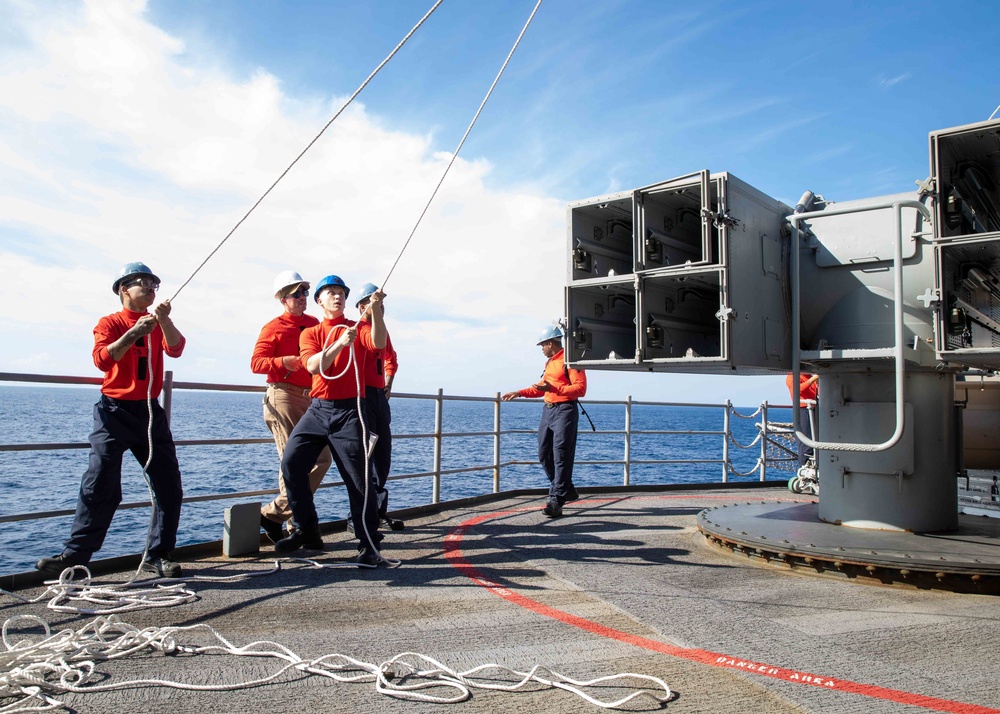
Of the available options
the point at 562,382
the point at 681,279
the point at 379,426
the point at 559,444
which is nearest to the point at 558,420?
the point at 559,444

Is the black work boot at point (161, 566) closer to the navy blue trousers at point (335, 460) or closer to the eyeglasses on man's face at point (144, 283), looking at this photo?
the navy blue trousers at point (335, 460)

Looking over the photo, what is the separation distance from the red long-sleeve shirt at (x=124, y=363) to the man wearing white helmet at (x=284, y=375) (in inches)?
41.7

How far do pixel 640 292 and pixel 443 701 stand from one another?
10.9ft

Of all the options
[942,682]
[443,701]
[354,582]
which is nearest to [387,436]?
[354,582]

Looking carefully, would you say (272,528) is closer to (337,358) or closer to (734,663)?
(337,358)

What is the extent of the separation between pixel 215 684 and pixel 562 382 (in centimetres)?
535

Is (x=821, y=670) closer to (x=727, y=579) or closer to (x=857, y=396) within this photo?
(x=727, y=579)

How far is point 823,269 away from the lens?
560 centimetres

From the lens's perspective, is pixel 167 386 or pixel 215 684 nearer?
pixel 215 684

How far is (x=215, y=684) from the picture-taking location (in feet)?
9.15

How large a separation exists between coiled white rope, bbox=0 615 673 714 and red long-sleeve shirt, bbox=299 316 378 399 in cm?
214

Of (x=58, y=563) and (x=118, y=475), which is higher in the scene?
(x=118, y=475)

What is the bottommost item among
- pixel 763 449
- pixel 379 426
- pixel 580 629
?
pixel 580 629

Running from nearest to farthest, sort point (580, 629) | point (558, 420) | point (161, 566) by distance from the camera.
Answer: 1. point (580, 629)
2. point (161, 566)
3. point (558, 420)
